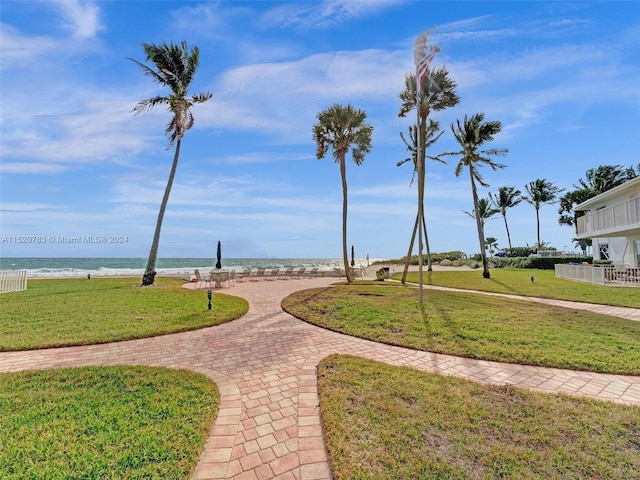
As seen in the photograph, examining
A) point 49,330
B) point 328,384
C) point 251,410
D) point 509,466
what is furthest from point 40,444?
point 49,330

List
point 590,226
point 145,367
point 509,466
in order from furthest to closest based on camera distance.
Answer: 1. point 590,226
2. point 145,367
3. point 509,466

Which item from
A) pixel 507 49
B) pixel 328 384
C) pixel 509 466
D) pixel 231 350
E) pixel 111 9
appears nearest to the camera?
pixel 509 466

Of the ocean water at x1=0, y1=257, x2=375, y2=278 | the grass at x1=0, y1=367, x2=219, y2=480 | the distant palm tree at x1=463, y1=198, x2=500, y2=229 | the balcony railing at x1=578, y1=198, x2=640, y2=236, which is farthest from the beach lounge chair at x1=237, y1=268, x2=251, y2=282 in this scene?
the distant palm tree at x1=463, y1=198, x2=500, y2=229

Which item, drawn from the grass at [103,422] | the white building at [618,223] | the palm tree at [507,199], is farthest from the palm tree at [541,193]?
the grass at [103,422]

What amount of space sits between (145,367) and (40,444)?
1935 millimetres

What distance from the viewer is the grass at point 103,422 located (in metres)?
2.48

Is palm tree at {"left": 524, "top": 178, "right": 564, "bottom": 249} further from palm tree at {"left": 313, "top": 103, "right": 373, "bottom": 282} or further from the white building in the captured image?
palm tree at {"left": 313, "top": 103, "right": 373, "bottom": 282}

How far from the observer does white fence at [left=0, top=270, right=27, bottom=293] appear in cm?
1291

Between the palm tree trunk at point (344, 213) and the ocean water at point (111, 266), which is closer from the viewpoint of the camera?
the palm tree trunk at point (344, 213)

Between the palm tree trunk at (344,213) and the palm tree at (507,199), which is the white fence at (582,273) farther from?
the palm tree at (507,199)

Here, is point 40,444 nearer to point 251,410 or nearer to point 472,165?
point 251,410

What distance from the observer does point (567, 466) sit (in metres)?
2.56

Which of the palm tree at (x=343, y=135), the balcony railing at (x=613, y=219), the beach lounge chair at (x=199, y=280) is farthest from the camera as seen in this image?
the beach lounge chair at (x=199, y=280)

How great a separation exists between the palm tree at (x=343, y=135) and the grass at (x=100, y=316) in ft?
29.7
